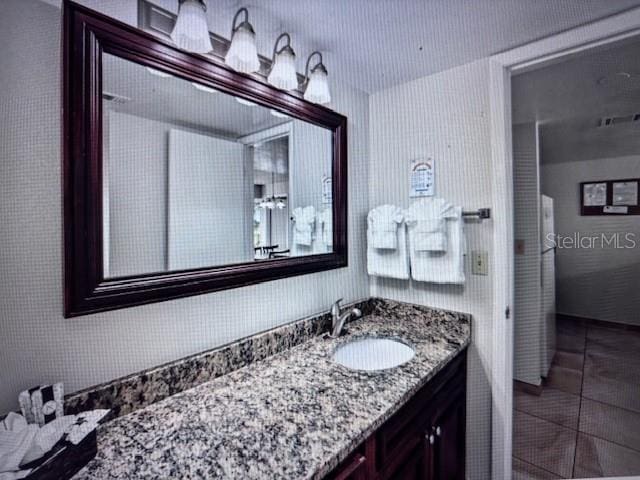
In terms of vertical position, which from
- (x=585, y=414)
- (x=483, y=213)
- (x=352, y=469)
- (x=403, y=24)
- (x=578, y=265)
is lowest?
(x=585, y=414)

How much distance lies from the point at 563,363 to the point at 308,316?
275cm

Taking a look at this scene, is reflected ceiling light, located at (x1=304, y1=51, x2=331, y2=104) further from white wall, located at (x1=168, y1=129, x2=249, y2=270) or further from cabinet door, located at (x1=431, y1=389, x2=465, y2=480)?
cabinet door, located at (x1=431, y1=389, x2=465, y2=480)

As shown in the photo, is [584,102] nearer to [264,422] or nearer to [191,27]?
[191,27]

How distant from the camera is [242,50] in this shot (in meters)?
1.01

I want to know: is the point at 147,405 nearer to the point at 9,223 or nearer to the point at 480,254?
the point at 9,223

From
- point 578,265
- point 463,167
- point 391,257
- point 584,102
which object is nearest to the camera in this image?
point 463,167

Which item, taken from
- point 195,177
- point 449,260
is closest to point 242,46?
point 195,177

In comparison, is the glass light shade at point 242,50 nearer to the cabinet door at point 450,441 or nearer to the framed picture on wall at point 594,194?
the cabinet door at point 450,441

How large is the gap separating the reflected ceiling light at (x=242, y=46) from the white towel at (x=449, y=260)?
1071 mm

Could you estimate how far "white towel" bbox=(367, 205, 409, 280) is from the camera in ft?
5.15

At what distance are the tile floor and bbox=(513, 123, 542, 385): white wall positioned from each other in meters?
0.27

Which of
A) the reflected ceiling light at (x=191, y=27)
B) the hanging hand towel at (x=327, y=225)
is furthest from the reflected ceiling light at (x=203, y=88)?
the hanging hand towel at (x=327, y=225)

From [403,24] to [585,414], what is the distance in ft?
8.72

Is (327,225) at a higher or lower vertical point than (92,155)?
lower
